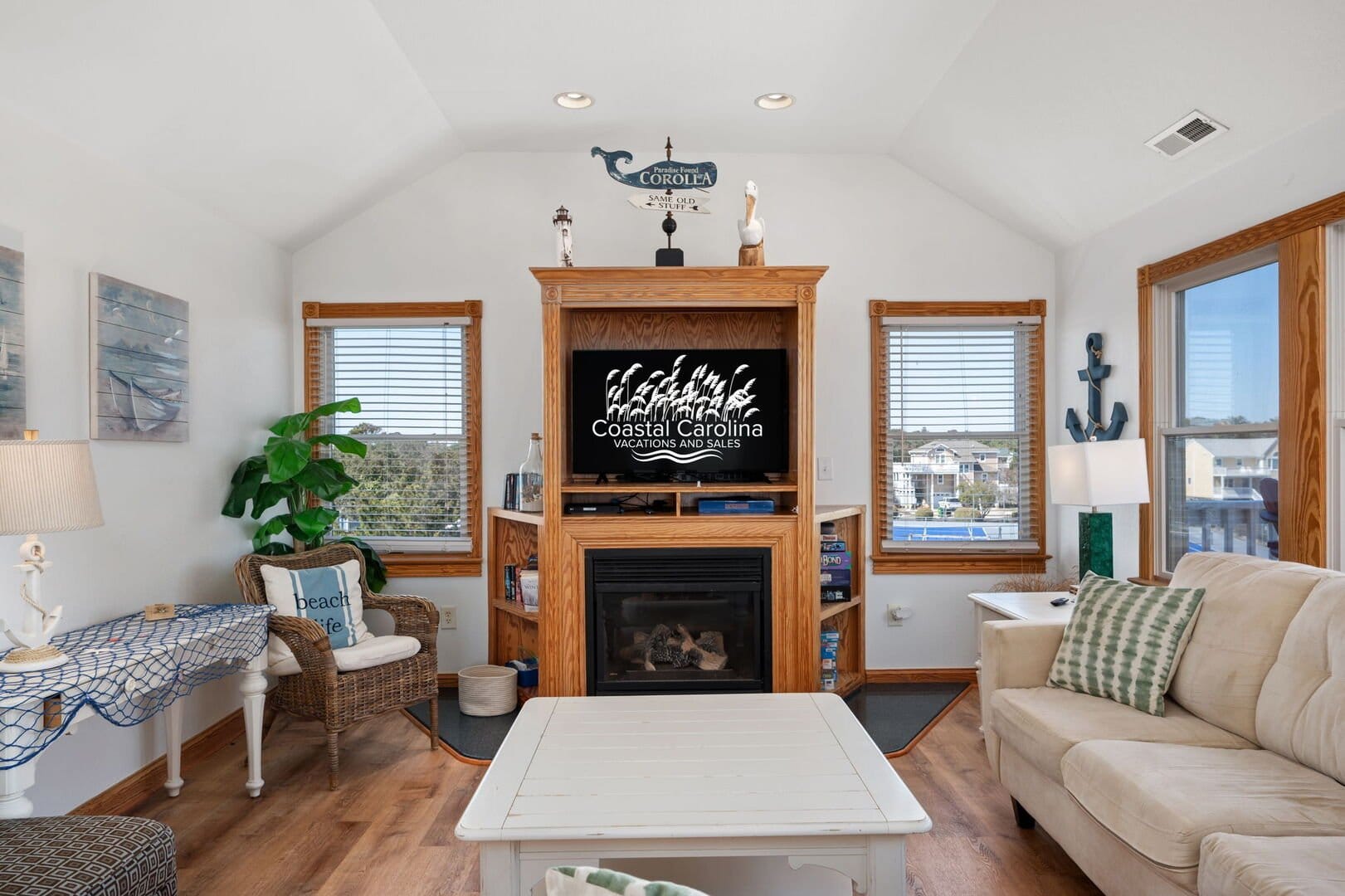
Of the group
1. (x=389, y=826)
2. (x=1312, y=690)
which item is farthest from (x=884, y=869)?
(x=389, y=826)

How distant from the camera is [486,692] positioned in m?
4.16

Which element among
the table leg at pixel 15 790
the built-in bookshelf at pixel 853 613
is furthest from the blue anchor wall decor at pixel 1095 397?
the table leg at pixel 15 790

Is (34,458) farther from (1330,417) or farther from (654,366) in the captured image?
(1330,417)

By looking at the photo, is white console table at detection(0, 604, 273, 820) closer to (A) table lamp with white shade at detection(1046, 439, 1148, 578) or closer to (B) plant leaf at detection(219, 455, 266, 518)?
(B) plant leaf at detection(219, 455, 266, 518)

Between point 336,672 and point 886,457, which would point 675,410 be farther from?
point 336,672

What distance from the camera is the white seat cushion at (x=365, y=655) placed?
342 centimetres

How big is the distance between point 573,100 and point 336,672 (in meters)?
2.57

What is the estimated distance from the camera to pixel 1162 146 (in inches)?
130

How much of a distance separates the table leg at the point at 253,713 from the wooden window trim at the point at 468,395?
1377 millimetres

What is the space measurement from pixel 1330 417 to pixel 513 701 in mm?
3445

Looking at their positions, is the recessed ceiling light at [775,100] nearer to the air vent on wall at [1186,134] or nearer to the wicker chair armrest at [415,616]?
the air vent on wall at [1186,134]

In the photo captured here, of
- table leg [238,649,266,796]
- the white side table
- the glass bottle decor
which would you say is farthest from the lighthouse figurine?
the white side table

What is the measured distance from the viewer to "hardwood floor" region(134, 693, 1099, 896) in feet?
8.47

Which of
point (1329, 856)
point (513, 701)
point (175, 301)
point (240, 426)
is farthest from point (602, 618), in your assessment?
point (1329, 856)
